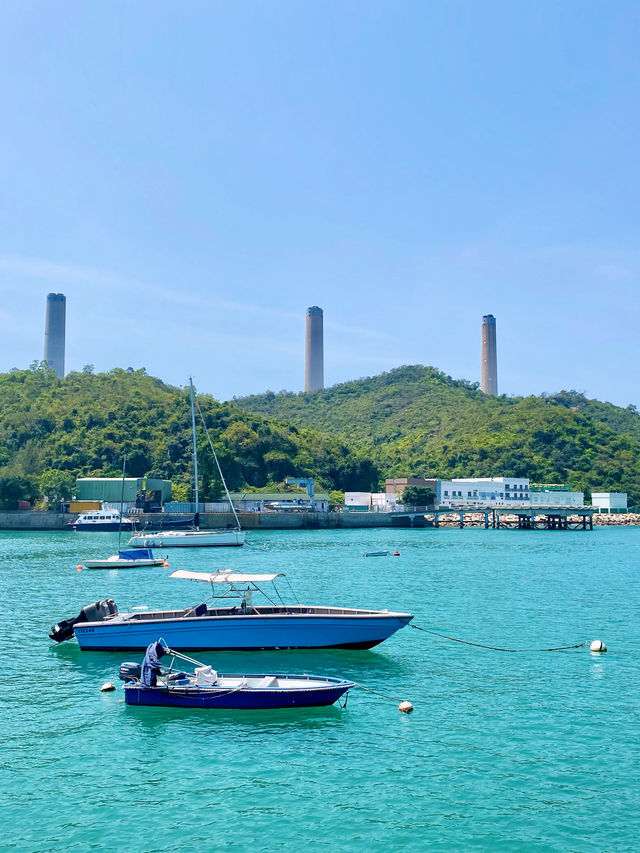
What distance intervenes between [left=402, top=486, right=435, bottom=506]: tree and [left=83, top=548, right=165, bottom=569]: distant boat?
288ft

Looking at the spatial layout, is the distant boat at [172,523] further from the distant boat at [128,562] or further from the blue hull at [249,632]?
the blue hull at [249,632]

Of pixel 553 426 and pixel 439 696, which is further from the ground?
pixel 553 426

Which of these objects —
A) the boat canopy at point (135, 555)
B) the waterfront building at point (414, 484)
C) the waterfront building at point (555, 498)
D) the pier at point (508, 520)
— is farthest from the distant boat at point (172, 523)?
the waterfront building at point (555, 498)

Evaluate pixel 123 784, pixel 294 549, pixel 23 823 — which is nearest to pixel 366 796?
pixel 123 784

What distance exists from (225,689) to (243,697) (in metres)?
0.58

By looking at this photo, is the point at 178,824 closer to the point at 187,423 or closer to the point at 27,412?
the point at 187,423

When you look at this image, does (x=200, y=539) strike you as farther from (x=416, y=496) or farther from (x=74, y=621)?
(x=416, y=496)

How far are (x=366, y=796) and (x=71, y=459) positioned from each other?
13731 cm

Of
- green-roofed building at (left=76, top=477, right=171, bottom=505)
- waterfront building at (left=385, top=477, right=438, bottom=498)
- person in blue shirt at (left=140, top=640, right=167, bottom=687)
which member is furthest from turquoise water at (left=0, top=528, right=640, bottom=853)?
waterfront building at (left=385, top=477, right=438, bottom=498)

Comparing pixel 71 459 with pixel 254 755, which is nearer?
pixel 254 755

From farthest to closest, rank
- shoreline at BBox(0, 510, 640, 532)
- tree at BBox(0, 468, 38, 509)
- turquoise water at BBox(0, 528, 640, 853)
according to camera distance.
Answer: tree at BBox(0, 468, 38, 509)
shoreline at BBox(0, 510, 640, 532)
turquoise water at BBox(0, 528, 640, 853)

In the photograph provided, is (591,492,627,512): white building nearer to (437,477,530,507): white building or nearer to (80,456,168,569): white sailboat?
(437,477,530,507): white building

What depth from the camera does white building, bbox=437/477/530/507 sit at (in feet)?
515

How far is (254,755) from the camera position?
62.0 ft
